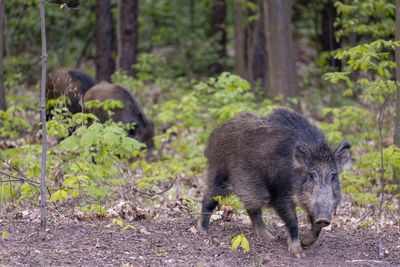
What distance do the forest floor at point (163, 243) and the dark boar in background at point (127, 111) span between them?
456 cm

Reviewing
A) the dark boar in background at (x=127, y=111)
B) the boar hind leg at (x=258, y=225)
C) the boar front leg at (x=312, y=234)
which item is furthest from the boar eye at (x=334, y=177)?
the dark boar in background at (x=127, y=111)

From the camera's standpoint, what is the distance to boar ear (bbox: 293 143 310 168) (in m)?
5.70

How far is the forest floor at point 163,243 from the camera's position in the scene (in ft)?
16.9

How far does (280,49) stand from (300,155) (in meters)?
8.03

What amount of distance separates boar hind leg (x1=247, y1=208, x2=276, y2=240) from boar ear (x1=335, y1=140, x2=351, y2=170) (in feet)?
3.64

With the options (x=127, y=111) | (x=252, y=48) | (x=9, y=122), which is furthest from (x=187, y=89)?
(x=9, y=122)

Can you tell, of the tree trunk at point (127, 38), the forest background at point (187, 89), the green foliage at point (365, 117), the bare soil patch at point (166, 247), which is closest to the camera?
the bare soil patch at point (166, 247)

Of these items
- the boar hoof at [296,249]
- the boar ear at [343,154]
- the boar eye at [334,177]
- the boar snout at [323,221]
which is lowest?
the boar hoof at [296,249]

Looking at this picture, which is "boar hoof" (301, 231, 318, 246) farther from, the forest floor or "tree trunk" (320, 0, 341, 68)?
"tree trunk" (320, 0, 341, 68)

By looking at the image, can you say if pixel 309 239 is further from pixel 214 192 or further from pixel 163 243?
pixel 163 243

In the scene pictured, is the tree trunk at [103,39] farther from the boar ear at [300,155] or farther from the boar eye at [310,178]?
the boar eye at [310,178]

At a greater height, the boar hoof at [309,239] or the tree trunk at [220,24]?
the tree trunk at [220,24]

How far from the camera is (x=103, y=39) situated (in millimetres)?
17781

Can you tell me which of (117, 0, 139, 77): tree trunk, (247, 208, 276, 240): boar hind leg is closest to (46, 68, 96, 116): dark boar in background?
(117, 0, 139, 77): tree trunk
